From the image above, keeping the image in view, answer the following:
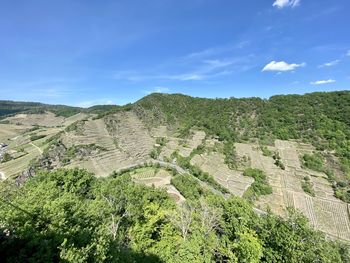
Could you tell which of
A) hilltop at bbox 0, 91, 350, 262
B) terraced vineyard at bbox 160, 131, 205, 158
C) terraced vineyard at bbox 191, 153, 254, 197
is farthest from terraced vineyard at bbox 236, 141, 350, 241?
terraced vineyard at bbox 160, 131, 205, 158

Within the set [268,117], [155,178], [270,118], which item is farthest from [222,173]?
[268,117]

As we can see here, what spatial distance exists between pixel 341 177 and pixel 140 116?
62271 mm

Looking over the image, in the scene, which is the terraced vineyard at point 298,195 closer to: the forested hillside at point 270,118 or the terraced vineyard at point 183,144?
the forested hillside at point 270,118

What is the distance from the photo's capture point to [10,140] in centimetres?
8375

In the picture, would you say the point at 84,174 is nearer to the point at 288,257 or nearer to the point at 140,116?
the point at 288,257

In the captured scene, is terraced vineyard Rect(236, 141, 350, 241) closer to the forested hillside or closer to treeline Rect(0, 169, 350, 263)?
the forested hillside

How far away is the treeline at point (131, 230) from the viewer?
924 centimetres

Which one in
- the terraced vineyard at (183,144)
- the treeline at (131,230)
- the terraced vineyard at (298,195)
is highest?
the treeline at (131,230)

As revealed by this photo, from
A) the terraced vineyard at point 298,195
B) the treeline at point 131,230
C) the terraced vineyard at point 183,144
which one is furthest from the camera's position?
the terraced vineyard at point 183,144

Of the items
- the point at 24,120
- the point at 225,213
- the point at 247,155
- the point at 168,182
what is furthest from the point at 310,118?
the point at 24,120

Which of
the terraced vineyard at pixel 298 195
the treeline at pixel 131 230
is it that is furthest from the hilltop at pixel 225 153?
the treeline at pixel 131 230

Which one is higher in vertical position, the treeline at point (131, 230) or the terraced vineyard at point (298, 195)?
the treeline at point (131, 230)

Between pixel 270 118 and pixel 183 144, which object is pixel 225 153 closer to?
pixel 183 144

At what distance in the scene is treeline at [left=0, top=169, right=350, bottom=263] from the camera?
924 cm
